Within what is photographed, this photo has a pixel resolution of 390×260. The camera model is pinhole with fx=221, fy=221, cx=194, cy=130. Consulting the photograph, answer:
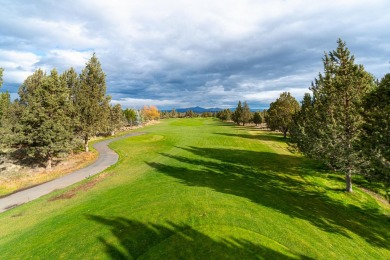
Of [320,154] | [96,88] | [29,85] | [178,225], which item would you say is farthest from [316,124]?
[29,85]

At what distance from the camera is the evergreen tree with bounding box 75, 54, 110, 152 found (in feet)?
169

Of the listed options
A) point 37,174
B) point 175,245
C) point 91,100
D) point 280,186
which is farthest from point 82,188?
point 91,100

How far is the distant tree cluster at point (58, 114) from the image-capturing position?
38.3 m

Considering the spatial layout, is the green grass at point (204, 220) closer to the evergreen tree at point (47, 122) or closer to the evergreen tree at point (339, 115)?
the evergreen tree at point (339, 115)

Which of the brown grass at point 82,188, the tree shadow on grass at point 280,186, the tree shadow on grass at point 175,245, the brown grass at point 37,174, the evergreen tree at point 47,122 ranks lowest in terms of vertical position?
the brown grass at point 37,174

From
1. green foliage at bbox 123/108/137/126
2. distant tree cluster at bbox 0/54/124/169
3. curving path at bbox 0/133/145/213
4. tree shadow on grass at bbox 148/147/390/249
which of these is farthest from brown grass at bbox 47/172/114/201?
green foliage at bbox 123/108/137/126

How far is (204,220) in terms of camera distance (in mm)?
16047

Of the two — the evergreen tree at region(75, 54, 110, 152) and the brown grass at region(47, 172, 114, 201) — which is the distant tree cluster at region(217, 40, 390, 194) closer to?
the brown grass at region(47, 172, 114, 201)

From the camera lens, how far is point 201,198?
20.5 m

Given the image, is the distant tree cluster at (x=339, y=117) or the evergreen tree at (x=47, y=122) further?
the evergreen tree at (x=47, y=122)

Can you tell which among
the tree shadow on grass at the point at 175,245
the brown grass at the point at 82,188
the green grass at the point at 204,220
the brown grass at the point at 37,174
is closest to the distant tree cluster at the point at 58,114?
the brown grass at the point at 37,174

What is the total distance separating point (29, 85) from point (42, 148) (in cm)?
4473

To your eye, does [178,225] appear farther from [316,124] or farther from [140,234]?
[316,124]

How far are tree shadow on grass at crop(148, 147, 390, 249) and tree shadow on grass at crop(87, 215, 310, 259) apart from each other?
768cm
